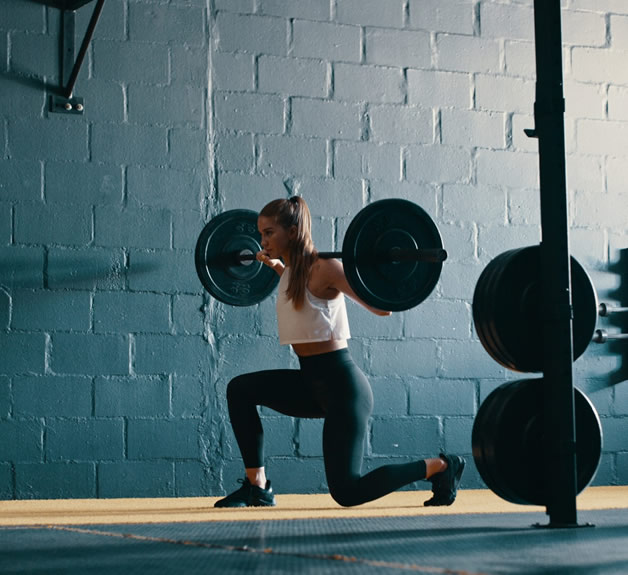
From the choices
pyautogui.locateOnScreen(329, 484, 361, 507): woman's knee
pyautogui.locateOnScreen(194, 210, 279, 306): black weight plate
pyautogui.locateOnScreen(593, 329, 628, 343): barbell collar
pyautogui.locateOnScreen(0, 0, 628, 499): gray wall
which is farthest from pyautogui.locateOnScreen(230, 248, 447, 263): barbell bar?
pyautogui.locateOnScreen(593, 329, 628, 343): barbell collar

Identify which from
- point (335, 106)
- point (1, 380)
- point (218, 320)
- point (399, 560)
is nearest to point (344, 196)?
point (335, 106)

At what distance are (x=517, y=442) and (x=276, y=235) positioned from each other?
1.12m

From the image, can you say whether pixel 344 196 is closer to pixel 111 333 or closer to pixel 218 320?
pixel 218 320

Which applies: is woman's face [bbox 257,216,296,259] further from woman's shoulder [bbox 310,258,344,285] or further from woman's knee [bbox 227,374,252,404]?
woman's knee [bbox 227,374,252,404]

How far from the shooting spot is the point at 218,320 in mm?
4320

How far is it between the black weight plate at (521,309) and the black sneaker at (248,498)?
116cm

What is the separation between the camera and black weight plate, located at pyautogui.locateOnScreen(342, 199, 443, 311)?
3008mm

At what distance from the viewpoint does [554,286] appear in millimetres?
2883

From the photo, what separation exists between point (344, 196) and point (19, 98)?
1.45m

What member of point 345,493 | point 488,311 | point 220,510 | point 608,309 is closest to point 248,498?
point 220,510

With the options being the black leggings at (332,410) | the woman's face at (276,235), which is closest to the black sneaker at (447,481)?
the black leggings at (332,410)

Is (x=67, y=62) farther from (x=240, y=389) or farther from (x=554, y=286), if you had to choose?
(x=554, y=286)

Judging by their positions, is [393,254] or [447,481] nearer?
[393,254]

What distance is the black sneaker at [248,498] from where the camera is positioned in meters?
3.64
